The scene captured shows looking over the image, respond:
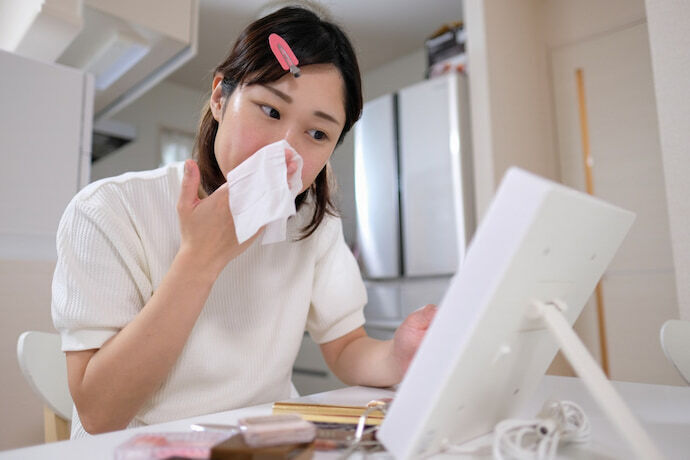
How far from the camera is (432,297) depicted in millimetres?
2123

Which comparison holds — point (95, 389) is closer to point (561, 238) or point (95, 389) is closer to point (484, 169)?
point (561, 238)

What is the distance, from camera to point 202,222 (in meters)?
0.55

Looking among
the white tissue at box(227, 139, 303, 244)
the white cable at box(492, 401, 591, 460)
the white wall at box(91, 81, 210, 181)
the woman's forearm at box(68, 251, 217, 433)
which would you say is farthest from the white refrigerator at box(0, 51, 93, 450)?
the white wall at box(91, 81, 210, 181)

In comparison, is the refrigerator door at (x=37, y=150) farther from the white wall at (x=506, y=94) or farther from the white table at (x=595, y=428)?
the white wall at (x=506, y=94)

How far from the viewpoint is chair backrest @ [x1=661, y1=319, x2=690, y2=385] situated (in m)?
0.69

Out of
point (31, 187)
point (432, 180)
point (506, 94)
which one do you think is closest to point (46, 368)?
point (31, 187)

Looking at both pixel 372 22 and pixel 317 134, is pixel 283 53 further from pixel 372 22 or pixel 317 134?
pixel 372 22

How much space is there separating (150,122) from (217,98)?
2.89m

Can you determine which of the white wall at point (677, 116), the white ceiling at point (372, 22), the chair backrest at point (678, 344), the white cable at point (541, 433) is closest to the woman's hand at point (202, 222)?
the white cable at point (541, 433)

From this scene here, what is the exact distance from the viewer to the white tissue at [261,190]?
53 cm

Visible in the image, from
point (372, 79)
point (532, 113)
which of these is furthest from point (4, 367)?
point (372, 79)

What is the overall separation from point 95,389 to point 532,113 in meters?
2.15

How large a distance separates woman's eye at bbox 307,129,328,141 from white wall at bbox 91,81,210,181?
2.69 meters

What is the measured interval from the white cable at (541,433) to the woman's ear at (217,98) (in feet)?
1.86
